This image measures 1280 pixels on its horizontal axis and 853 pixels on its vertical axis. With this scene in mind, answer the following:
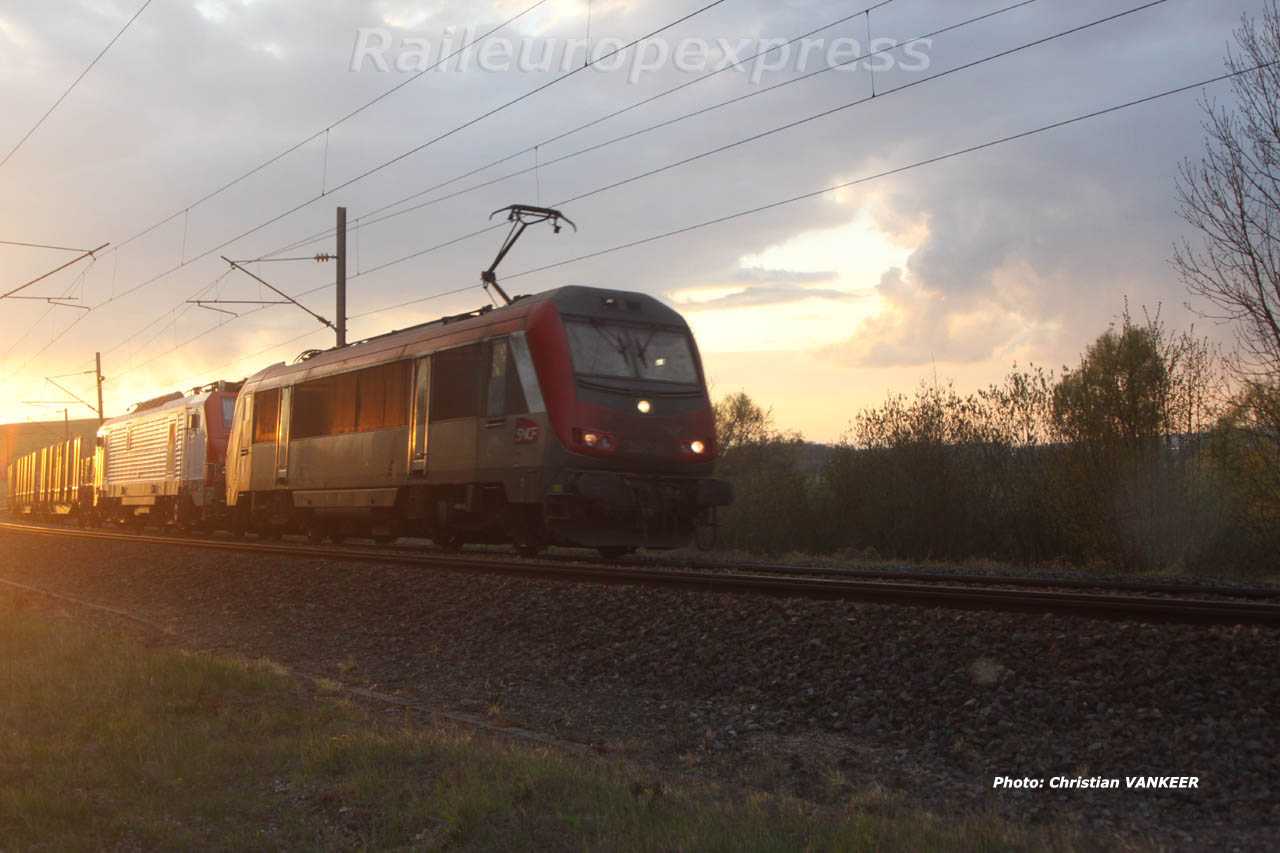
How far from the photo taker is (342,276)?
26875 mm

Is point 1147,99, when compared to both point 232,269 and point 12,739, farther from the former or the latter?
point 232,269

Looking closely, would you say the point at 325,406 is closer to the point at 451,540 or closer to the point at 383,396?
the point at 383,396

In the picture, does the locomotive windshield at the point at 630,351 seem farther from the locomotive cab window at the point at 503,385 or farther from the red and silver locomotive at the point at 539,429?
the locomotive cab window at the point at 503,385

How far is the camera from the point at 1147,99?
11.2 meters

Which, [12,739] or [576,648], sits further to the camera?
[576,648]

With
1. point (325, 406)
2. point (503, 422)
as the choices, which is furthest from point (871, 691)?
point (325, 406)

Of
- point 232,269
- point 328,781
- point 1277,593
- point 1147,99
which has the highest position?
point 232,269

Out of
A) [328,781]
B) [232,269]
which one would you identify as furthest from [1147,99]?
[232,269]

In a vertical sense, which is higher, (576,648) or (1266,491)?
(1266,491)

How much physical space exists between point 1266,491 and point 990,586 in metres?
8.34

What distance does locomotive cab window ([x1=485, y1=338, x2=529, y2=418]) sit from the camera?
41.9 feet

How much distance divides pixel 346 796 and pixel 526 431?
7.74 meters

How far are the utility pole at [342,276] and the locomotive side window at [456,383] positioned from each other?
41.4ft

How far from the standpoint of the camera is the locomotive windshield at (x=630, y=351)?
12.7m
